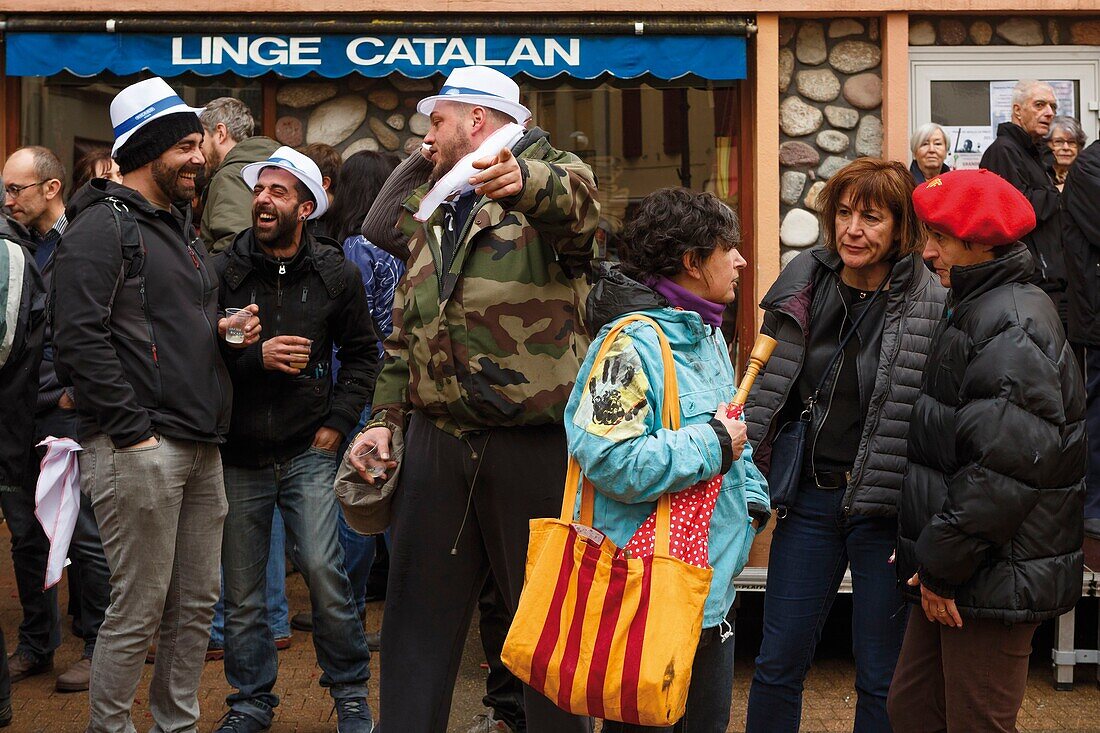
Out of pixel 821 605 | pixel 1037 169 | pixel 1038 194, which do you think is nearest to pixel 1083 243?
pixel 1038 194

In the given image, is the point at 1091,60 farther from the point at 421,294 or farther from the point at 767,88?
the point at 421,294

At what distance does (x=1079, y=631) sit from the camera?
6324mm

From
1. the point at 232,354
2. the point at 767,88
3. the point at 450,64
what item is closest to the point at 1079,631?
the point at 767,88

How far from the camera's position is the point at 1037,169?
736 cm

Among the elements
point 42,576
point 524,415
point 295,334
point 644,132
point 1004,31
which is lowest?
point 42,576

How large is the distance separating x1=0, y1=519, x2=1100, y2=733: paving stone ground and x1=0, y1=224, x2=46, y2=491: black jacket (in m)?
0.96

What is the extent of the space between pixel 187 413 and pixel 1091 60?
6464 millimetres

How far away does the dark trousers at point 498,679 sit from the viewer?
498 centimetres

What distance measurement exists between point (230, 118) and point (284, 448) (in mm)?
2479

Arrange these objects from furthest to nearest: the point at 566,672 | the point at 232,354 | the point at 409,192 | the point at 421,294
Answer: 1. the point at 232,354
2. the point at 409,192
3. the point at 421,294
4. the point at 566,672

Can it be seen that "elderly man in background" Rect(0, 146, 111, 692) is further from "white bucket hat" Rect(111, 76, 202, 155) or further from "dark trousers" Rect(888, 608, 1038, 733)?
"dark trousers" Rect(888, 608, 1038, 733)

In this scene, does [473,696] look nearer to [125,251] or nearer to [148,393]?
[148,393]

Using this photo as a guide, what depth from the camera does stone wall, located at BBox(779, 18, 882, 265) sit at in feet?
27.1

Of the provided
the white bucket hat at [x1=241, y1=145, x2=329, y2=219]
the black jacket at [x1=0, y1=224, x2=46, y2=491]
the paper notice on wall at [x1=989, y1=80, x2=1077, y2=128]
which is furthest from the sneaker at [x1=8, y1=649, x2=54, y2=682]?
the paper notice on wall at [x1=989, y1=80, x2=1077, y2=128]
